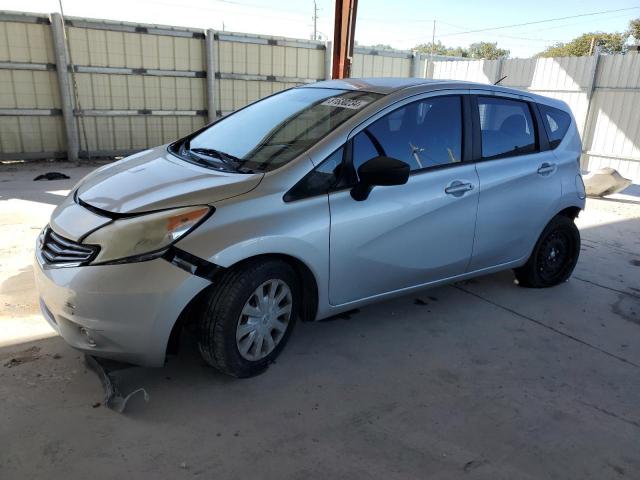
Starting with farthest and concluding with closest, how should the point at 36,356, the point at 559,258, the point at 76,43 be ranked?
the point at 76,43 → the point at 559,258 → the point at 36,356

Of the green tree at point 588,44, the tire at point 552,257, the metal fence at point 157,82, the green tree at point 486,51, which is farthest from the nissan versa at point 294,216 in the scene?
the green tree at point 486,51

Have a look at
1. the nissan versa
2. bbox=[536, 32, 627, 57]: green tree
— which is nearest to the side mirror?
the nissan versa

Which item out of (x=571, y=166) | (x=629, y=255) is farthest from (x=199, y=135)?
(x=629, y=255)

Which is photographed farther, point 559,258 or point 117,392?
point 559,258

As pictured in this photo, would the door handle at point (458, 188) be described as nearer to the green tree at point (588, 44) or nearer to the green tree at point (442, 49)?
the green tree at point (588, 44)

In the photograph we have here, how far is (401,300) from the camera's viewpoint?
13.6 ft

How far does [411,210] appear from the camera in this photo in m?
3.29

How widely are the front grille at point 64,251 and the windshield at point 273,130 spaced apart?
2.94ft

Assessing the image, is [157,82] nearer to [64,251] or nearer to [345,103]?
[345,103]

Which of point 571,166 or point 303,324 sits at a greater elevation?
point 571,166

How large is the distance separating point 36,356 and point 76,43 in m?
8.82

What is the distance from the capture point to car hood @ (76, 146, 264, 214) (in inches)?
104

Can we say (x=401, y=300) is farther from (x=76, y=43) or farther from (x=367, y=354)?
(x=76, y=43)

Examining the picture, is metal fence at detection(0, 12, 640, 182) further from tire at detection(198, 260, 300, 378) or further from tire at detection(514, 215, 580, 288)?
tire at detection(198, 260, 300, 378)
